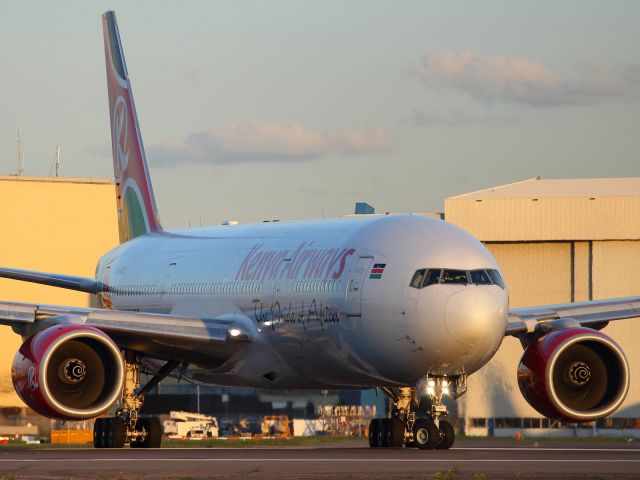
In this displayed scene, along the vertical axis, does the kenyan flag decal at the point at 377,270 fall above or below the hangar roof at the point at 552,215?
below

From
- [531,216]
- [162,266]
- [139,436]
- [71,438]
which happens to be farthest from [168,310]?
[531,216]

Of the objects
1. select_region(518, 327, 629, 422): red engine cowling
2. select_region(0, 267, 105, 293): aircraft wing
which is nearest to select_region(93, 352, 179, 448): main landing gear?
select_region(0, 267, 105, 293): aircraft wing

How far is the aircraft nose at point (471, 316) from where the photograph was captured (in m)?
27.0

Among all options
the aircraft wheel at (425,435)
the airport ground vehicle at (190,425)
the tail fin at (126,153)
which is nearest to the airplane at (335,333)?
the aircraft wheel at (425,435)

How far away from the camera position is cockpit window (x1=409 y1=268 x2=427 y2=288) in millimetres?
27703

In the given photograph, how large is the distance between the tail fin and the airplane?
6424 millimetres

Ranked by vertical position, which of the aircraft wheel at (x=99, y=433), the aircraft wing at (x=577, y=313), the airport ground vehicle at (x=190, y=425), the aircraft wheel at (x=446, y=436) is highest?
the aircraft wing at (x=577, y=313)

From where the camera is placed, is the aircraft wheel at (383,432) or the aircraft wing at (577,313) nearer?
the aircraft wheel at (383,432)

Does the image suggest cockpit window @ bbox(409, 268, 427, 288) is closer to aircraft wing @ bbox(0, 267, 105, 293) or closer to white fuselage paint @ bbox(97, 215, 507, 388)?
white fuselage paint @ bbox(97, 215, 507, 388)

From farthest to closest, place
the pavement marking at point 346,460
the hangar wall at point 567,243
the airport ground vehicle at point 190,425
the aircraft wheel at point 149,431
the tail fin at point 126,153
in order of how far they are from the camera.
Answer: the hangar wall at point 567,243, the airport ground vehicle at point 190,425, the tail fin at point 126,153, the aircraft wheel at point 149,431, the pavement marking at point 346,460

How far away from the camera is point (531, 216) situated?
62.0 m

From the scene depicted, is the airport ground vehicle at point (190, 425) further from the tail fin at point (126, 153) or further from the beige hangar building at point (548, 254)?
the tail fin at point (126, 153)

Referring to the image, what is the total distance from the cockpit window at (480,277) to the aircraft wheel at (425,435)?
277 centimetres

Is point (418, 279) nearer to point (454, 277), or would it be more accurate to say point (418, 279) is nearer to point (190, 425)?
point (454, 277)
